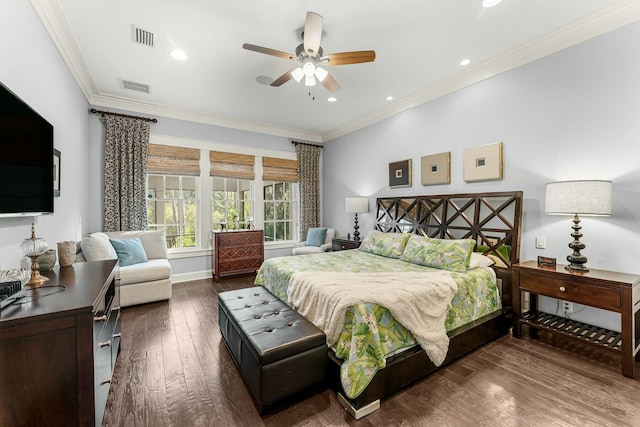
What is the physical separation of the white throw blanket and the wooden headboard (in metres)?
1.09

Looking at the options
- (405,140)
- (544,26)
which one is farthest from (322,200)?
(544,26)

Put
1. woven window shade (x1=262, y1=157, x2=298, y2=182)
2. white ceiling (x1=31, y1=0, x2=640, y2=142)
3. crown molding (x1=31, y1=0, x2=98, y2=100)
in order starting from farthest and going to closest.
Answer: woven window shade (x1=262, y1=157, x2=298, y2=182)
white ceiling (x1=31, y1=0, x2=640, y2=142)
crown molding (x1=31, y1=0, x2=98, y2=100)

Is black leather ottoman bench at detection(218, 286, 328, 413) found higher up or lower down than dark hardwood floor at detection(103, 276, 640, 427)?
higher up

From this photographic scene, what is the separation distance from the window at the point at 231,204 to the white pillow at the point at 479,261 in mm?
3960

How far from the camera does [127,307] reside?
3510mm

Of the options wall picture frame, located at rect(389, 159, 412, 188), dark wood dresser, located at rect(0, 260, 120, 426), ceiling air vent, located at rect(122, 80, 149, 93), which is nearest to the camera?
dark wood dresser, located at rect(0, 260, 120, 426)

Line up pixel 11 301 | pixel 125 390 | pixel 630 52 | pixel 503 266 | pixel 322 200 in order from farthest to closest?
pixel 322 200
pixel 503 266
pixel 630 52
pixel 125 390
pixel 11 301

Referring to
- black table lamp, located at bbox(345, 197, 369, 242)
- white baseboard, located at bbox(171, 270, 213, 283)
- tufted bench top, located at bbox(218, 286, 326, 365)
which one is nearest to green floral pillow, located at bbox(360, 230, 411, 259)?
black table lamp, located at bbox(345, 197, 369, 242)

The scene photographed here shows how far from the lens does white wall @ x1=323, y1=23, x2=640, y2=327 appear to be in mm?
2348

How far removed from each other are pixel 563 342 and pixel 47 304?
3.88 metres

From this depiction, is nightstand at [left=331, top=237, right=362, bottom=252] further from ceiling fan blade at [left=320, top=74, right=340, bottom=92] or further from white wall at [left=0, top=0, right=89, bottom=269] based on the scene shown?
white wall at [left=0, top=0, right=89, bottom=269]

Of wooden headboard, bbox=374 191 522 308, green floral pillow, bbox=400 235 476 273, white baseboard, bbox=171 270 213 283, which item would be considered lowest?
white baseboard, bbox=171 270 213 283

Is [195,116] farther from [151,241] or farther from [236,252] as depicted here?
[236,252]

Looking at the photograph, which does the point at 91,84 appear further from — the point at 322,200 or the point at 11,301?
the point at 322,200
